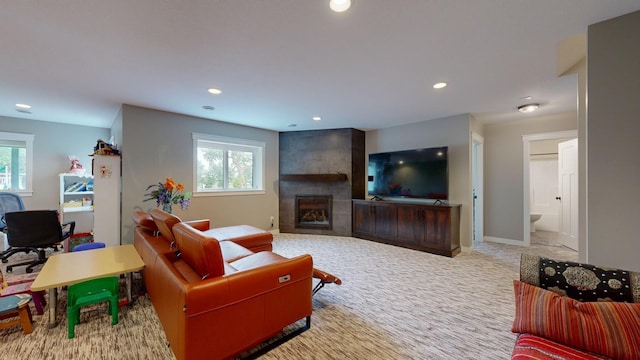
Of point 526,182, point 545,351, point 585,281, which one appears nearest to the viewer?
point 545,351

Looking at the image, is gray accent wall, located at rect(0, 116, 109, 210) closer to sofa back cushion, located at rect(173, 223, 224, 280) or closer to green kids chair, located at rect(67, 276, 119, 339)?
green kids chair, located at rect(67, 276, 119, 339)

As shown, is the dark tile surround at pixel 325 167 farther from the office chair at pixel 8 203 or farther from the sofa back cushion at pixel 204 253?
the office chair at pixel 8 203

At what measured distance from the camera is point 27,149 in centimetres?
467

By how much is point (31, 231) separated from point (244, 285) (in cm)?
381

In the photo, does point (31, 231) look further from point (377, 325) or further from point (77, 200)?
point (377, 325)

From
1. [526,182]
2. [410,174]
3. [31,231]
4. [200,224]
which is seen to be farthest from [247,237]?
[526,182]

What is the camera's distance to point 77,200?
4938 mm

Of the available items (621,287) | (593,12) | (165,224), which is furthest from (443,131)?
(165,224)

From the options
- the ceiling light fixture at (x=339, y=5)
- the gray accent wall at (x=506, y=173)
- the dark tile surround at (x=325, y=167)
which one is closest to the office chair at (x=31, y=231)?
the dark tile surround at (x=325, y=167)

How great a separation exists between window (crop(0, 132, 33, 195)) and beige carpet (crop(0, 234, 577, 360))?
4.03 metres

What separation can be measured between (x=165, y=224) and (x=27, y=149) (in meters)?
5.03

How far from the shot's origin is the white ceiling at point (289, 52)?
5.43 ft

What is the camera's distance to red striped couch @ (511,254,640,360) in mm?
1107

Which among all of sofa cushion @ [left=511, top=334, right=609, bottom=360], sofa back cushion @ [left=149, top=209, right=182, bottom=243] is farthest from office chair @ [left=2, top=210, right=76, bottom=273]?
sofa cushion @ [left=511, top=334, right=609, bottom=360]
